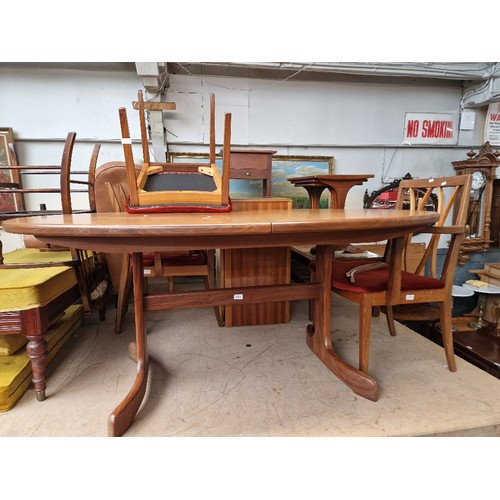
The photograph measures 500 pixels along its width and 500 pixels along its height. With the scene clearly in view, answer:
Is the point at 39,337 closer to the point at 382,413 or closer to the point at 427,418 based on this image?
the point at 382,413

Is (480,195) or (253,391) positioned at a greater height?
(480,195)

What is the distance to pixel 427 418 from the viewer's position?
52.2 inches

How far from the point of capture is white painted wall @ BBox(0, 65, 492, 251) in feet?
12.8

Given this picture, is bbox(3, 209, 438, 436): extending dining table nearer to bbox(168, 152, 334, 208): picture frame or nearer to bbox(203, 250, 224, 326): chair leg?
bbox(203, 250, 224, 326): chair leg

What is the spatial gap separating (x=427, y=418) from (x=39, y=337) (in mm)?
1797

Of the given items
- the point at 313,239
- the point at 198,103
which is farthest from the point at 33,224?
the point at 198,103

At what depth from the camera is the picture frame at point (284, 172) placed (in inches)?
166

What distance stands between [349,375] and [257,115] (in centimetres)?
380

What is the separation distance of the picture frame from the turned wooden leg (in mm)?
3129

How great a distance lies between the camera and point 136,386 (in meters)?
1.39

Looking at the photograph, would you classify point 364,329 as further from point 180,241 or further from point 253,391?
point 180,241

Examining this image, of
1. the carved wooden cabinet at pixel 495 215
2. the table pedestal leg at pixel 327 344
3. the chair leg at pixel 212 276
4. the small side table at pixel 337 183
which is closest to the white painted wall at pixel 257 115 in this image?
the carved wooden cabinet at pixel 495 215

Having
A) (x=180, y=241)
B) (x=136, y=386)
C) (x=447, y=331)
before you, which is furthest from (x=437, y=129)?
(x=136, y=386)

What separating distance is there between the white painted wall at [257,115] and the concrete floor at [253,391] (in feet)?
9.89
